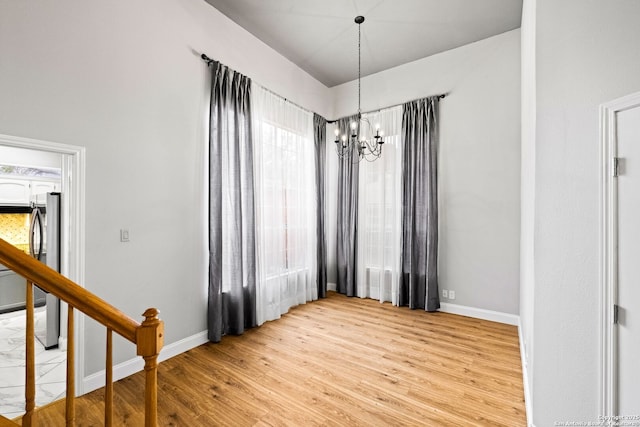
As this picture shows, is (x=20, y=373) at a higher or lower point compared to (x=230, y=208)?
lower

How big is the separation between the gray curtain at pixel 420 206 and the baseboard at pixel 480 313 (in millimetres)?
145

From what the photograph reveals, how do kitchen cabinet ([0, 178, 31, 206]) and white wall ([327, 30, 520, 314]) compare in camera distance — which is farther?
kitchen cabinet ([0, 178, 31, 206])

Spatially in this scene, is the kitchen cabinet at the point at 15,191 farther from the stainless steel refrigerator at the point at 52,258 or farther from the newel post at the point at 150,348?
the newel post at the point at 150,348

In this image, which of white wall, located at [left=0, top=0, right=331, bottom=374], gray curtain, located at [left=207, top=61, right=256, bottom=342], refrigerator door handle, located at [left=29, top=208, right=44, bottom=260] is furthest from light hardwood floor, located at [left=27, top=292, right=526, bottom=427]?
refrigerator door handle, located at [left=29, top=208, right=44, bottom=260]

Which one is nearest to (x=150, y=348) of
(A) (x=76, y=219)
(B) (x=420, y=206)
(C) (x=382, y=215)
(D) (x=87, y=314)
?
(D) (x=87, y=314)

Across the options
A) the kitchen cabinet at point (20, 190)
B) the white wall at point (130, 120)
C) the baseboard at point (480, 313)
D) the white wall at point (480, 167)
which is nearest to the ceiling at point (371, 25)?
the white wall at point (480, 167)

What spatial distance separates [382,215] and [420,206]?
2.08 ft

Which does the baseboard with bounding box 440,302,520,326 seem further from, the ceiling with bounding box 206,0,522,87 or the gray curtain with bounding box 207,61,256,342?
the ceiling with bounding box 206,0,522,87

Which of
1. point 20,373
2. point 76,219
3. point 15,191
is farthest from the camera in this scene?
point 15,191

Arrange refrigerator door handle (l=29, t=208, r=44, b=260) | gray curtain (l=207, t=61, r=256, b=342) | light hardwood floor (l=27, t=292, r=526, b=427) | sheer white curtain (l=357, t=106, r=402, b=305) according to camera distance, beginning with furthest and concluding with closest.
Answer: sheer white curtain (l=357, t=106, r=402, b=305) → refrigerator door handle (l=29, t=208, r=44, b=260) → gray curtain (l=207, t=61, r=256, b=342) → light hardwood floor (l=27, t=292, r=526, b=427)

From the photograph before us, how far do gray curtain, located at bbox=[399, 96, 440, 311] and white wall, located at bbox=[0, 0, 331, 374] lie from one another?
2.74 meters

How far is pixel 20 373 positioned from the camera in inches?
97.5

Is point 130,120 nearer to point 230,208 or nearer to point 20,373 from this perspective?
point 230,208

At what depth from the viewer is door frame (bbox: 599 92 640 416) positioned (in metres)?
1.44
